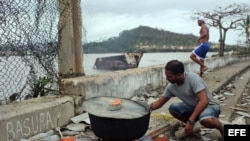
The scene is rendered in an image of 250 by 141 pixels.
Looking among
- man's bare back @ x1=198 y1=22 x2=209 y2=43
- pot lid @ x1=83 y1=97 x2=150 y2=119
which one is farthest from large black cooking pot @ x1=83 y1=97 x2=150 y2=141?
man's bare back @ x1=198 y1=22 x2=209 y2=43

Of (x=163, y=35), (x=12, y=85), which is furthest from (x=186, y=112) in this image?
(x=163, y=35)

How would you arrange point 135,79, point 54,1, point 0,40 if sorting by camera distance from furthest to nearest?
point 135,79, point 54,1, point 0,40

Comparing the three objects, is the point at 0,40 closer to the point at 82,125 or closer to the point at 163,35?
the point at 82,125

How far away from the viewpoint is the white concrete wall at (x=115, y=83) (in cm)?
490

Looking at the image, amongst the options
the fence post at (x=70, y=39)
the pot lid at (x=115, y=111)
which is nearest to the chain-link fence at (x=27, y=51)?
the fence post at (x=70, y=39)

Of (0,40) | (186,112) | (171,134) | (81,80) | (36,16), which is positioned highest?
(36,16)

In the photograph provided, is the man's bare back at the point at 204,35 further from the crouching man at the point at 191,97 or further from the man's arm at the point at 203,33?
the crouching man at the point at 191,97

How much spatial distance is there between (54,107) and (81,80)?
789 millimetres

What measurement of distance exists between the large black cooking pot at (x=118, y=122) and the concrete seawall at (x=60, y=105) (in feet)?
3.01

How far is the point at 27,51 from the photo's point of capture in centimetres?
444

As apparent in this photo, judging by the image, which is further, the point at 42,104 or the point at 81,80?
the point at 81,80

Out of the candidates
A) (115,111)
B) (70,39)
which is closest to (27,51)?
(70,39)

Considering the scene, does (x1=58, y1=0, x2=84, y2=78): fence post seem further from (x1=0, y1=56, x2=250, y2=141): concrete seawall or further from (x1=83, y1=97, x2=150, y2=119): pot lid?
(x1=83, y1=97, x2=150, y2=119): pot lid

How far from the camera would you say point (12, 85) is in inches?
163
